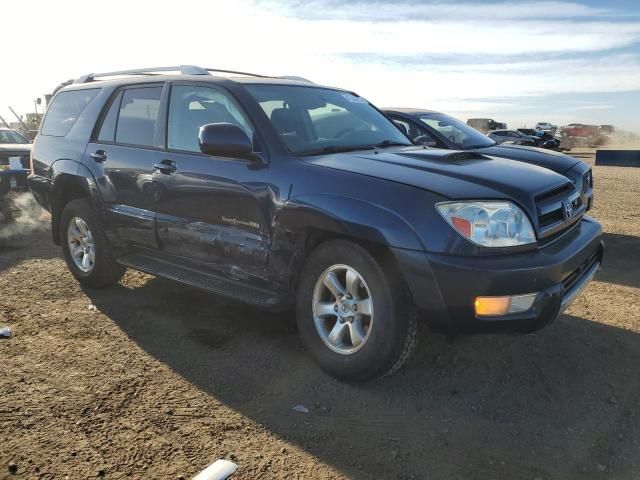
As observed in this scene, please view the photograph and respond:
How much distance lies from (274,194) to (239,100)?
79 cm

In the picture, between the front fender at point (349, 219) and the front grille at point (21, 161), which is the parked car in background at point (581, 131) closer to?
the front grille at point (21, 161)

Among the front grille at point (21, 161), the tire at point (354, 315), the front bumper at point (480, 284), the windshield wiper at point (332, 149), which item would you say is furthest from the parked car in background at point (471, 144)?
the front grille at point (21, 161)

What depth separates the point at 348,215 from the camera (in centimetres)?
306

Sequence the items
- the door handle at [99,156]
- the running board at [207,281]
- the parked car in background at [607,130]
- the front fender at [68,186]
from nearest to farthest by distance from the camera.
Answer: the running board at [207,281]
the door handle at [99,156]
the front fender at [68,186]
the parked car in background at [607,130]

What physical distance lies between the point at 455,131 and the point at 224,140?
4.78m

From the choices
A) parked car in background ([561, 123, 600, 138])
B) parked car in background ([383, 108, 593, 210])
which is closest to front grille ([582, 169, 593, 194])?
parked car in background ([383, 108, 593, 210])

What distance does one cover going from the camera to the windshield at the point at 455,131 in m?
A: 7.20

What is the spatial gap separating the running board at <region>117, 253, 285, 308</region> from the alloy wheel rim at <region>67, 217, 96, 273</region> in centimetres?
51

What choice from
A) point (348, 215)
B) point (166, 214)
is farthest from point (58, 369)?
point (348, 215)

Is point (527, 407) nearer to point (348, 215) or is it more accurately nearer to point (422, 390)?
point (422, 390)

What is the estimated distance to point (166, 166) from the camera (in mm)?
4074

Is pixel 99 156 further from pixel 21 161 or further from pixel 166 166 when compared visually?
pixel 21 161

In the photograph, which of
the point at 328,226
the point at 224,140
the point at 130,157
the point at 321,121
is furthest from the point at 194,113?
the point at 328,226

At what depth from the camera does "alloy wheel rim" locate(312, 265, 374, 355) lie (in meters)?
3.17
